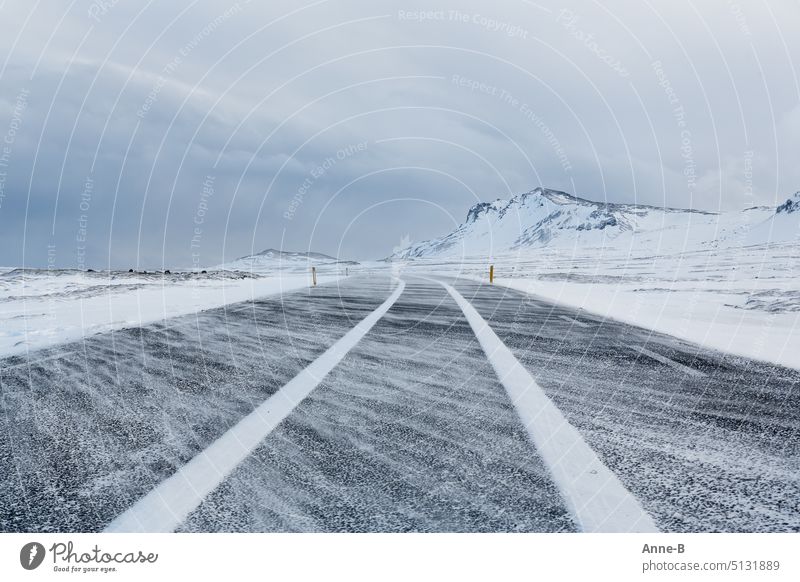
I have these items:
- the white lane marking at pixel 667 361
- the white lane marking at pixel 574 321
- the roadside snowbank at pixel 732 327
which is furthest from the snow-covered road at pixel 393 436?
the white lane marking at pixel 574 321

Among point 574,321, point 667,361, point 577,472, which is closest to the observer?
point 577,472

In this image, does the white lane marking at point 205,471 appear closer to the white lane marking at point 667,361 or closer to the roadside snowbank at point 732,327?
the white lane marking at point 667,361

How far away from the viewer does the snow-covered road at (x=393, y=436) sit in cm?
251

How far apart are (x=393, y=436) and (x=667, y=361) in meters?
4.14

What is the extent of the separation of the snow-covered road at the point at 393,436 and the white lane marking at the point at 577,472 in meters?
0.06

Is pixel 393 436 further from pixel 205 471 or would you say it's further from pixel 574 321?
pixel 574 321

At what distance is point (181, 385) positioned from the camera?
5.19 meters

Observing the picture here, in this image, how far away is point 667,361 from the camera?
6.52 m

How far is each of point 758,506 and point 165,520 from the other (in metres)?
2.47

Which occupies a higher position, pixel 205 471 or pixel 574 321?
pixel 205 471

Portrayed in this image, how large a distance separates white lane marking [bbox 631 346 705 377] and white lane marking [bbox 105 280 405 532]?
3.66 m

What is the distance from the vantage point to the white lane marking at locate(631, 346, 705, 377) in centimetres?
586

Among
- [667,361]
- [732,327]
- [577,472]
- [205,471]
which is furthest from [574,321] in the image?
[205,471]

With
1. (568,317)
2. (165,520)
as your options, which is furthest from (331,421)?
(568,317)
